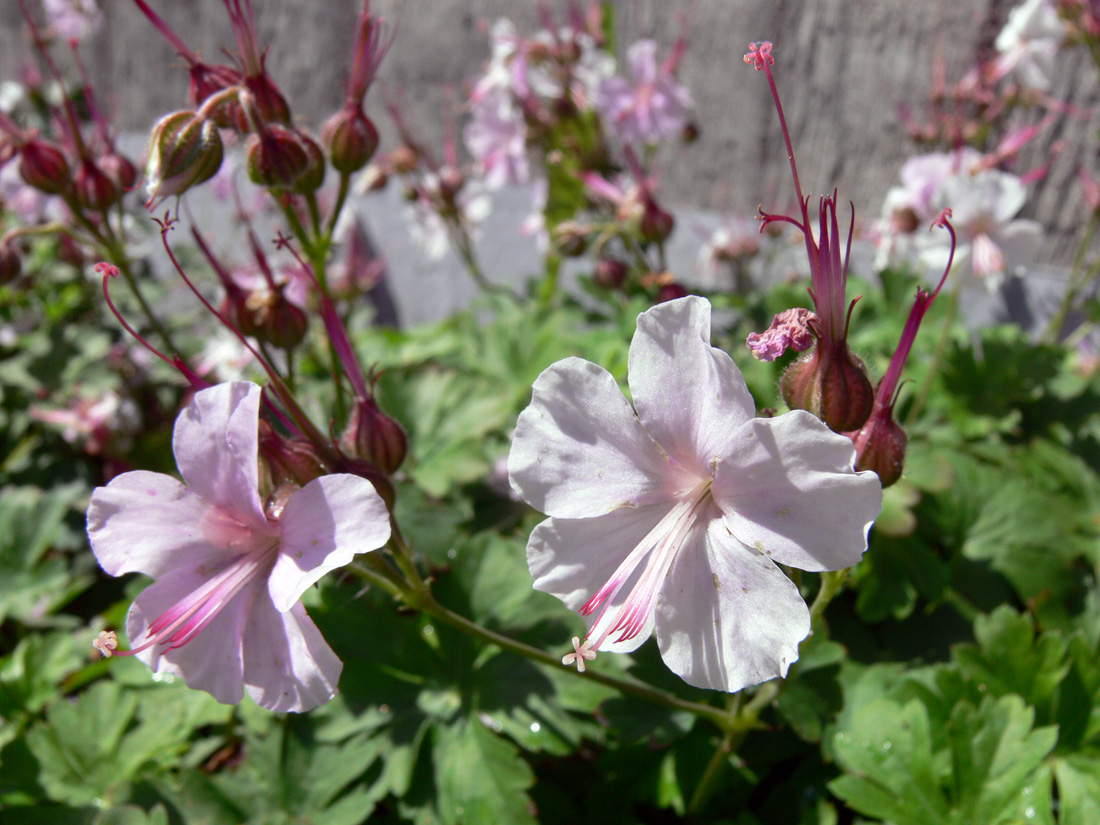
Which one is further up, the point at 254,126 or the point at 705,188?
the point at 254,126

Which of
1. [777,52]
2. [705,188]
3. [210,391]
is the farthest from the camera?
[705,188]

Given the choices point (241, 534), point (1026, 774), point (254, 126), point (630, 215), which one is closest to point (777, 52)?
point (630, 215)

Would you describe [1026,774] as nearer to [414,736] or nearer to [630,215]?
[414,736]

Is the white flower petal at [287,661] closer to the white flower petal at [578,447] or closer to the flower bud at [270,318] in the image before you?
the white flower petal at [578,447]

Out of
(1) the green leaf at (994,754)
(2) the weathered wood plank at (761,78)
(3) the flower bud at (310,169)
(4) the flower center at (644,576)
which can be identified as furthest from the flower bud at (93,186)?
(2) the weathered wood plank at (761,78)

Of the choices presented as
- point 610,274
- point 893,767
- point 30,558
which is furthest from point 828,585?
point 30,558

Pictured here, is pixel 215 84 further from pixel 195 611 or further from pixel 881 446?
pixel 881 446
